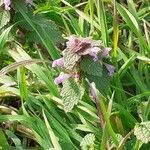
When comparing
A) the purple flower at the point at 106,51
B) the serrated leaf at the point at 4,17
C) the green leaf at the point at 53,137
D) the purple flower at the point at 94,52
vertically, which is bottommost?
the green leaf at the point at 53,137

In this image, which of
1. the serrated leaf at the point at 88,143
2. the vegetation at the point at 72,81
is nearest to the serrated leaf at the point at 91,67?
the vegetation at the point at 72,81

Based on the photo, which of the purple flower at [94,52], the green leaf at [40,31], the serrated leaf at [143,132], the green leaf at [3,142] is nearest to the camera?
the serrated leaf at [143,132]

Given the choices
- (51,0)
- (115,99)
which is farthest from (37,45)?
(115,99)

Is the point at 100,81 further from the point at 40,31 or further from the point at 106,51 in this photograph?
the point at 40,31

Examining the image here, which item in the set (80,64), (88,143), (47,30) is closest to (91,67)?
(80,64)

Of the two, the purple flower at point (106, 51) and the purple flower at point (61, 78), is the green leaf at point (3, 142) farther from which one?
the purple flower at point (106, 51)

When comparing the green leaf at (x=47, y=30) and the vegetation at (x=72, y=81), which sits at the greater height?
the green leaf at (x=47, y=30)

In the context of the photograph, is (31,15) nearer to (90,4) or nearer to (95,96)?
(90,4)
